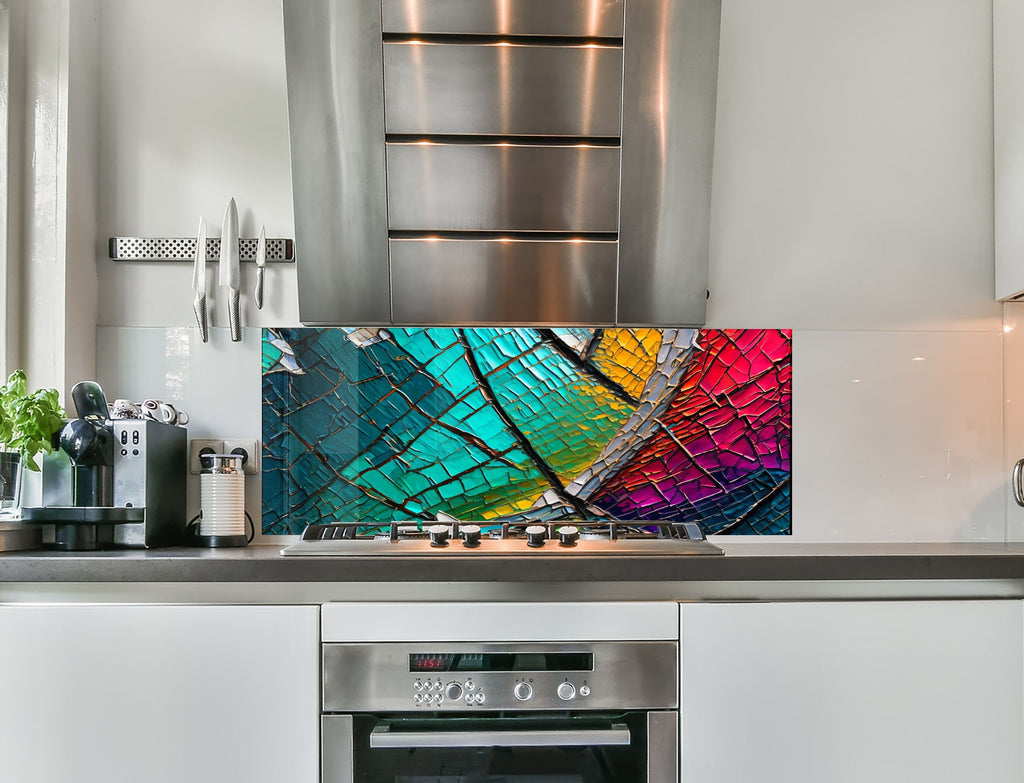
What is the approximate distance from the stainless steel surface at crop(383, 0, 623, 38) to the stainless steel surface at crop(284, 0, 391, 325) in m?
0.07

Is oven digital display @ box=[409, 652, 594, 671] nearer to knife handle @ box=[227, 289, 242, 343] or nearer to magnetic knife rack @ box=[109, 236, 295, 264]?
knife handle @ box=[227, 289, 242, 343]

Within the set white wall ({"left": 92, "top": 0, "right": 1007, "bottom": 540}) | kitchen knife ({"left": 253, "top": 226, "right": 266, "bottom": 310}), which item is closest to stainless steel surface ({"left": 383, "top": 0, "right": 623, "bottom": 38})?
white wall ({"left": 92, "top": 0, "right": 1007, "bottom": 540})

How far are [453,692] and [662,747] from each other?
39 cm

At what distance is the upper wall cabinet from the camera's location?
6.49ft

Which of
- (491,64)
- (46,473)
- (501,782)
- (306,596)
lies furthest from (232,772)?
(491,64)

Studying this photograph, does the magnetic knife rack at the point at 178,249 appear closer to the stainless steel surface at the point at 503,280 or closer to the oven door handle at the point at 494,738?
the stainless steel surface at the point at 503,280

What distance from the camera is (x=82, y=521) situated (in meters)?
1.67

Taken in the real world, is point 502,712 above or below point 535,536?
below

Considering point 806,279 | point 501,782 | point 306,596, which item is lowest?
point 501,782

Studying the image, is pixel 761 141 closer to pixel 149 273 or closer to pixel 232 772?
pixel 149 273

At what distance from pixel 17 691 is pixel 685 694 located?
1186 mm

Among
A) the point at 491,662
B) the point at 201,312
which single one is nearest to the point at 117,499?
the point at 201,312

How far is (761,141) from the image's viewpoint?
2.11 metres

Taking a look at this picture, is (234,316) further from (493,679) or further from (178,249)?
(493,679)
